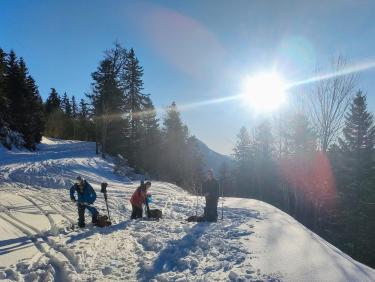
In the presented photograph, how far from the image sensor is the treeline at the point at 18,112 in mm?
42372

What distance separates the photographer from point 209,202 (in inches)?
553

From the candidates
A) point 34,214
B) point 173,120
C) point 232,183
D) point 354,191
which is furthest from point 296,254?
point 232,183

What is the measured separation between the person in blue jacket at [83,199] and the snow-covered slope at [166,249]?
437mm

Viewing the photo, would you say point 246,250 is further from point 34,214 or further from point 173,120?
point 173,120

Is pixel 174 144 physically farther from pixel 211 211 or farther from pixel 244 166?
pixel 211 211

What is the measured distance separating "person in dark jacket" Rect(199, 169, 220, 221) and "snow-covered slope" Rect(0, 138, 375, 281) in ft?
1.47

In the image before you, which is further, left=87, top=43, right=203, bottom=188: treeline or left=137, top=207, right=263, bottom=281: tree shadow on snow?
left=87, top=43, right=203, bottom=188: treeline

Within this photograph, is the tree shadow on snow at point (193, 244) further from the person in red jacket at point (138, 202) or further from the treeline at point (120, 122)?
the treeline at point (120, 122)

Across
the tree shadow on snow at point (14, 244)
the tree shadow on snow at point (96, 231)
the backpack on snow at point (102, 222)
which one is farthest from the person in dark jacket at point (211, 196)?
the tree shadow on snow at point (14, 244)

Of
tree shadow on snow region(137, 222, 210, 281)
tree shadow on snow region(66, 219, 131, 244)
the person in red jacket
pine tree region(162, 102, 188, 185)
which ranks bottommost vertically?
tree shadow on snow region(66, 219, 131, 244)

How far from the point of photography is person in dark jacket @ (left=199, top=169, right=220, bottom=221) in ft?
45.8

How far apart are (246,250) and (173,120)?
4888 centimetres

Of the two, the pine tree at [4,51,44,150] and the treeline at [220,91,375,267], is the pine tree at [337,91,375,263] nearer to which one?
the treeline at [220,91,375,267]

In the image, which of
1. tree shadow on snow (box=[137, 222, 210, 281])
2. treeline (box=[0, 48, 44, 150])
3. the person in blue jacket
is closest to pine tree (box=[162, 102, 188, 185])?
treeline (box=[0, 48, 44, 150])
